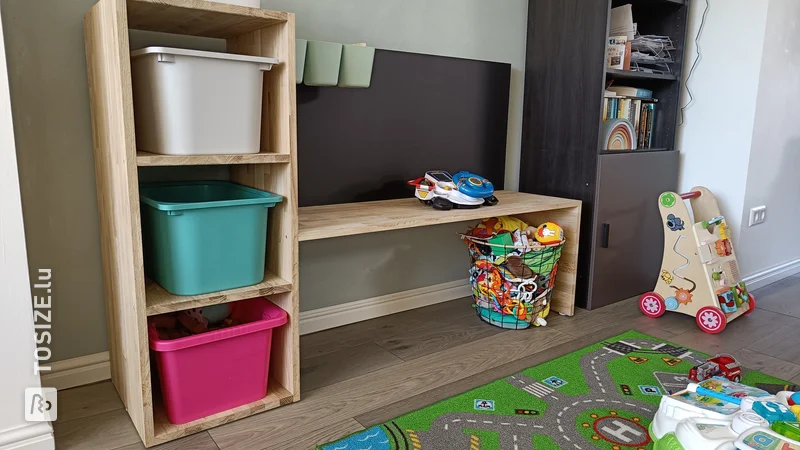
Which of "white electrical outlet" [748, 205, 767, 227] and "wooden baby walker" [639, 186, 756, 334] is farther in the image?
"white electrical outlet" [748, 205, 767, 227]

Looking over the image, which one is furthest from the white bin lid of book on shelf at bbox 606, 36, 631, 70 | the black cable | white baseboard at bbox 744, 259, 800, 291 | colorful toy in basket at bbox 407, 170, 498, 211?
white baseboard at bbox 744, 259, 800, 291

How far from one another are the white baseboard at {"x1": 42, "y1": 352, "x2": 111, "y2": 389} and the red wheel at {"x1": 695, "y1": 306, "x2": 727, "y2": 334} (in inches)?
88.3

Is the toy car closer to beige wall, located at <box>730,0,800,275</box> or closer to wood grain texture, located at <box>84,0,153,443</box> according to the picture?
beige wall, located at <box>730,0,800,275</box>

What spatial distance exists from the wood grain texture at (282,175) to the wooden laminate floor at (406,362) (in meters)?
0.16

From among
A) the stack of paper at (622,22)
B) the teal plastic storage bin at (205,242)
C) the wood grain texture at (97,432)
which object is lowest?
the wood grain texture at (97,432)

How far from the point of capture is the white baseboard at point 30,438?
138 cm

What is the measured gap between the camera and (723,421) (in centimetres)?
128

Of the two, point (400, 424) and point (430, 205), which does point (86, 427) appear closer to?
point (400, 424)

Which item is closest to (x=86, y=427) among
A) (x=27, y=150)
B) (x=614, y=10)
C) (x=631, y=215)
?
(x=27, y=150)

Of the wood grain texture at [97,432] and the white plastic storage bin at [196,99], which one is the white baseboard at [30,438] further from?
the white plastic storage bin at [196,99]

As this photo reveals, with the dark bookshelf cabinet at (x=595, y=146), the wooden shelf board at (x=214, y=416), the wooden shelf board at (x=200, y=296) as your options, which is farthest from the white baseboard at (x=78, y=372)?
the dark bookshelf cabinet at (x=595, y=146)

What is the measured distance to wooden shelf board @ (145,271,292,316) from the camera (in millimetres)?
1451

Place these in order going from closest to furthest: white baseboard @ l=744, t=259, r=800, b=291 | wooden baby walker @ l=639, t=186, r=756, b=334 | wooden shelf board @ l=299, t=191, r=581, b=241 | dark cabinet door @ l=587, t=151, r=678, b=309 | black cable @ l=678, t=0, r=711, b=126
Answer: wooden shelf board @ l=299, t=191, r=581, b=241, wooden baby walker @ l=639, t=186, r=756, b=334, dark cabinet door @ l=587, t=151, r=678, b=309, black cable @ l=678, t=0, r=711, b=126, white baseboard @ l=744, t=259, r=800, b=291

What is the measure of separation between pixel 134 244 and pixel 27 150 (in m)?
0.56
